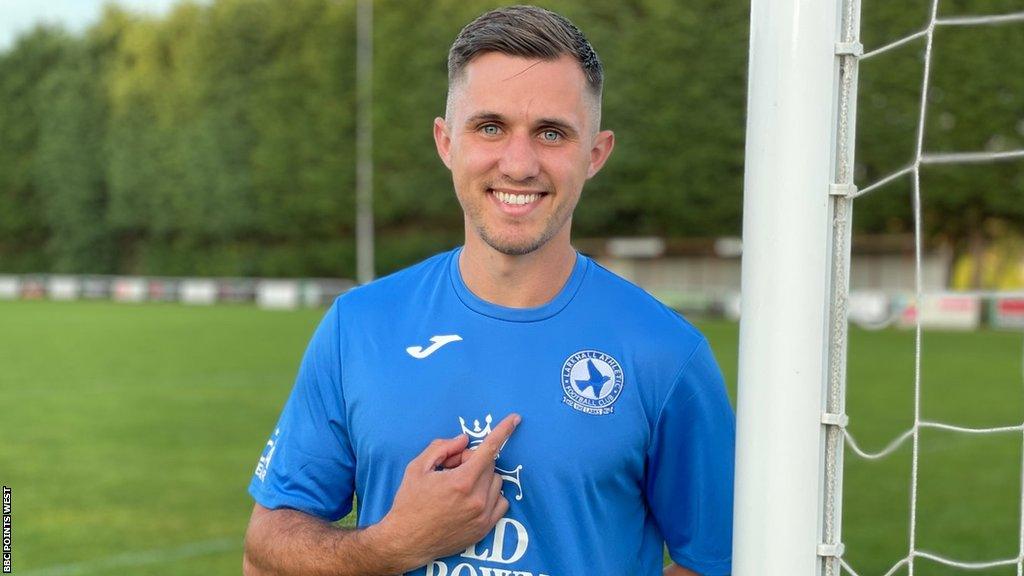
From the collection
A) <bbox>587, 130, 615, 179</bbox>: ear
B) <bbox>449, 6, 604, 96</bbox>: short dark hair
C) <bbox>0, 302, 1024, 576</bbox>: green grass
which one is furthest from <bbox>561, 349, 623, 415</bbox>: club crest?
<bbox>0, 302, 1024, 576</bbox>: green grass

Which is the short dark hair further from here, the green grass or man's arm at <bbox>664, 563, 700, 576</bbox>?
the green grass

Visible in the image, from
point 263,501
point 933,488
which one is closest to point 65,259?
point 933,488

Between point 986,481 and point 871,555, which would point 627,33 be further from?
point 871,555

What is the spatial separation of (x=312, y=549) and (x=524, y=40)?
3.03ft

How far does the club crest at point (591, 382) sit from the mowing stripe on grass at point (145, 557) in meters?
4.82

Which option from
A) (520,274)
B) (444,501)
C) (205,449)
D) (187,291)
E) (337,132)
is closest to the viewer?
(444,501)

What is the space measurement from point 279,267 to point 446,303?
1589 inches

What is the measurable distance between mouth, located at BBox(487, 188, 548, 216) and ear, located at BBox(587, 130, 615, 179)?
0.51 ft

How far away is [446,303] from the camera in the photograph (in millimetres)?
2104

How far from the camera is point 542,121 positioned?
194 cm

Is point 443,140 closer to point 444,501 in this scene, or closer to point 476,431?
point 476,431

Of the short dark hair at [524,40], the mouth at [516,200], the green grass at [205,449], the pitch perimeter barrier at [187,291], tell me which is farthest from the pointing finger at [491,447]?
the pitch perimeter barrier at [187,291]

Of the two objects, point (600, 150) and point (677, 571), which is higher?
point (600, 150)

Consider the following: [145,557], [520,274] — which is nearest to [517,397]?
[520,274]
